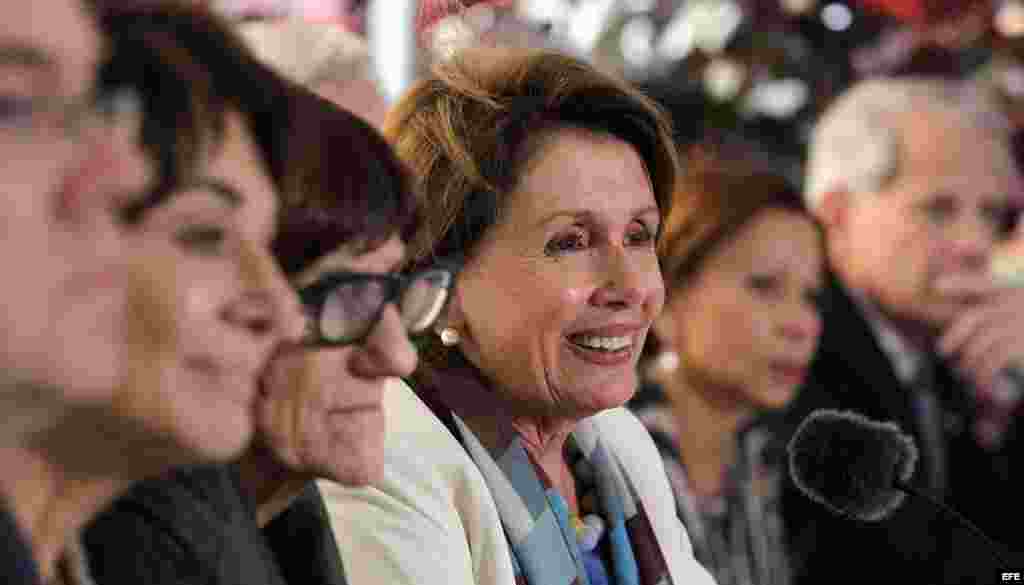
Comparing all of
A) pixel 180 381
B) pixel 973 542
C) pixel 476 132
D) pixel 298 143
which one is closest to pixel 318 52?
A: pixel 476 132

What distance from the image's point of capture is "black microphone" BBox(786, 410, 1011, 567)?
1.97 metres

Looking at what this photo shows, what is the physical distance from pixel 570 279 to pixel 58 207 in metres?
1.20

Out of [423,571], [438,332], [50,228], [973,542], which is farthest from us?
[438,332]

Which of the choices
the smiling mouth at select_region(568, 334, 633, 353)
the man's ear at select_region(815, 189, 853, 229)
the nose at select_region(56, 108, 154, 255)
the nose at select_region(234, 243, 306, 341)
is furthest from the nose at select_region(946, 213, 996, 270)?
the nose at select_region(56, 108, 154, 255)

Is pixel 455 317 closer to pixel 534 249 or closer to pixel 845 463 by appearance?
pixel 534 249

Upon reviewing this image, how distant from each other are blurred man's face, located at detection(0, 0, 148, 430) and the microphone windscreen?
1071mm

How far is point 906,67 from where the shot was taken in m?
4.83

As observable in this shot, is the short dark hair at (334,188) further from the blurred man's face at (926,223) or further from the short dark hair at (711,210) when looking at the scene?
the blurred man's face at (926,223)

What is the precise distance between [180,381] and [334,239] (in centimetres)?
32

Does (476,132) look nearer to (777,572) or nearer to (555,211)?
(555,211)

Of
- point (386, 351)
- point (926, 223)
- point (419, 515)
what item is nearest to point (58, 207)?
point (386, 351)

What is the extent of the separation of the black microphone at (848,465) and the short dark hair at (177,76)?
3.13 ft

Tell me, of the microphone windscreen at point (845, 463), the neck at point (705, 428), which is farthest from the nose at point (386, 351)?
the neck at point (705, 428)

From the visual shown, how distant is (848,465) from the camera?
6.47ft
